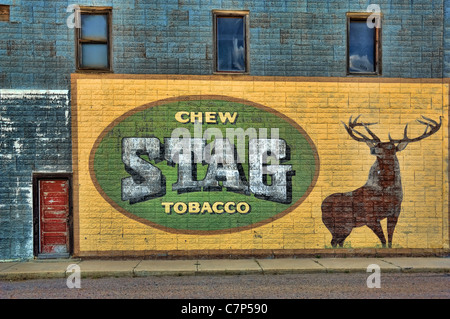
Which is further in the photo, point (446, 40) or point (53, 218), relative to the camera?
point (446, 40)

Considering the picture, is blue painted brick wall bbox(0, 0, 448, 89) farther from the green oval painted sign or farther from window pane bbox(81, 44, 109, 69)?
the green oval painted sign

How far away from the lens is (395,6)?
400 inches

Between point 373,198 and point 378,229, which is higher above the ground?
point 373,198

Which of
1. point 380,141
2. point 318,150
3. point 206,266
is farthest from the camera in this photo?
point 380,141

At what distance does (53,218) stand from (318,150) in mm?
7028

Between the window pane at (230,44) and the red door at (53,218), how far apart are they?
516cm

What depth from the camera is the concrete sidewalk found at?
8477mm

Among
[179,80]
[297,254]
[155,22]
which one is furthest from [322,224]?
[155,22]

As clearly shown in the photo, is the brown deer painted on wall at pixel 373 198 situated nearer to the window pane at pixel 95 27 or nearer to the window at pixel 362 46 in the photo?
the window at pixel 362 46

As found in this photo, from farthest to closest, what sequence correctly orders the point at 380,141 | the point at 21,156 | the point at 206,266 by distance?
the point at 380,141
the point at 21,156
the point at 206,266

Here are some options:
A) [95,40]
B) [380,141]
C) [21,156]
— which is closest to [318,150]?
[380,141]

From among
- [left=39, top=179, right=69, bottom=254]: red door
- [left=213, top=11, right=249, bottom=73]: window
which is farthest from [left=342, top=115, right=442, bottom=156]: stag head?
[left=39, top=179, right=69, bottom=254]: red door

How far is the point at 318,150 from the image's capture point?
33.0 ft

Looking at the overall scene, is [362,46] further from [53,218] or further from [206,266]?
[53,218]
